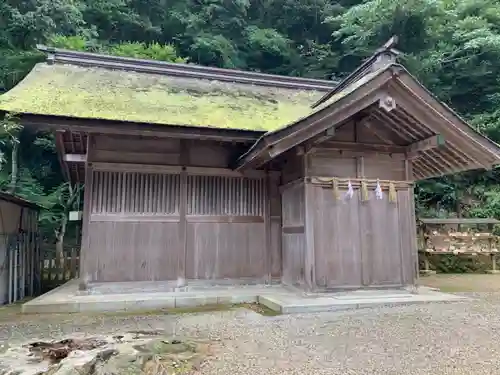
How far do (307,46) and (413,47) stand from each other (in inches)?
270

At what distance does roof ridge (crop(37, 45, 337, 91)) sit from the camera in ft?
33.7

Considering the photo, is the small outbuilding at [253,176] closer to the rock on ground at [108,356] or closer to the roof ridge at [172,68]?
the roof ridge at [172,68]

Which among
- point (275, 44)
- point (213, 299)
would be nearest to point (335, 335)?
point (213, 299)

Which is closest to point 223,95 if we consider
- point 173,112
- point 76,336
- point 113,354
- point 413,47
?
point 173,112

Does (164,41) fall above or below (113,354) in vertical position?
above

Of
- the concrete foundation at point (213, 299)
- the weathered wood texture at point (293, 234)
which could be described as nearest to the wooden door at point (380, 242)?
the concrete foundation at point (213, 299)

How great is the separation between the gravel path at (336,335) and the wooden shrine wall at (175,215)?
166cm

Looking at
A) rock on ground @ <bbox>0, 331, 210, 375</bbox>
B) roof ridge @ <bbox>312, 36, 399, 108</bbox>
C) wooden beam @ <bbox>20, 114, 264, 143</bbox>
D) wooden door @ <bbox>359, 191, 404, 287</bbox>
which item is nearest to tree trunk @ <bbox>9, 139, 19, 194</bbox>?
wooden beam @ <bbox>20, 114, 264, 143</bbox>

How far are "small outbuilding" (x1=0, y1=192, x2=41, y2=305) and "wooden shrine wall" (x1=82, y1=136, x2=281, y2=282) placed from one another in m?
2.50

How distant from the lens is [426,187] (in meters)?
17.2

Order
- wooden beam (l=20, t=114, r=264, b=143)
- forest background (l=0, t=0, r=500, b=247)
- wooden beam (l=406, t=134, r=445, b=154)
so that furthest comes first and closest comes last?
forest background (l=0, t=0, r=500, b=247)
wooden beam (l=406, t=134, r=445, b=154)
wooden beam (l=20, t=114, r=264, b=143)

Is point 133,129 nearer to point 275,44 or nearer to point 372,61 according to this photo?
point 372,61

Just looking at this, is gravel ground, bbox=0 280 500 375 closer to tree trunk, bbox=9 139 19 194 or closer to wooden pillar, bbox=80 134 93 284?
wooden pillar, bbox=80 134 93 284

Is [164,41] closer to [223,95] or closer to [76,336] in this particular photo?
[223,95]
